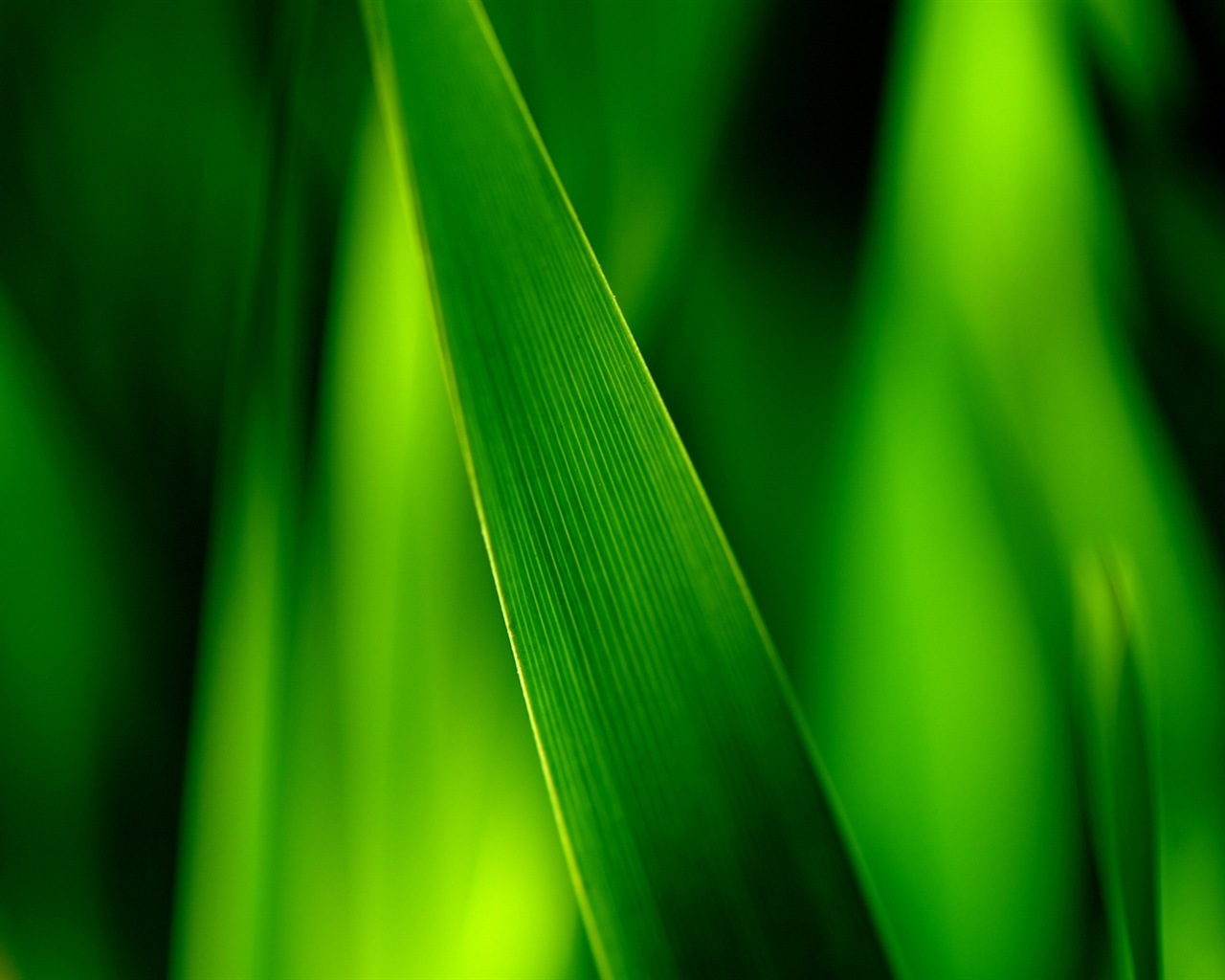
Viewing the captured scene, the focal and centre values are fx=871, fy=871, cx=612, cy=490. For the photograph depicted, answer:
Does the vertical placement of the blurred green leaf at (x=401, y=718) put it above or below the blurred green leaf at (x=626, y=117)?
below

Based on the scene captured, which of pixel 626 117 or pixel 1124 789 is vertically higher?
pixel 626 117

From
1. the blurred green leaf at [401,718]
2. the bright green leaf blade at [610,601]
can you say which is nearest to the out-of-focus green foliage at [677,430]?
the blurred green leaf at [401,718]

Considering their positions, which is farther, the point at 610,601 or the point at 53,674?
the point at 53,674

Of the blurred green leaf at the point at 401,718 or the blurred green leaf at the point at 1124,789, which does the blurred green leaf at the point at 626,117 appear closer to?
the blurred green leaf at the point at 401,718

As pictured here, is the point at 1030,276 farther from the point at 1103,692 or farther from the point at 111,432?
the point at 111,432

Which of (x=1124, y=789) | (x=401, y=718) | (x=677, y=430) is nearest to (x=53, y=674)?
(x=401, y=718)

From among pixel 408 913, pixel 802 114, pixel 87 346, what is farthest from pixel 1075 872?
pixel 87 346

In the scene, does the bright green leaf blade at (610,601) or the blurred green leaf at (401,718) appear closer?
the bright green leaf blade at (610,601)

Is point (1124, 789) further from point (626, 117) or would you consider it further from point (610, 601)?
point (626, 117)
